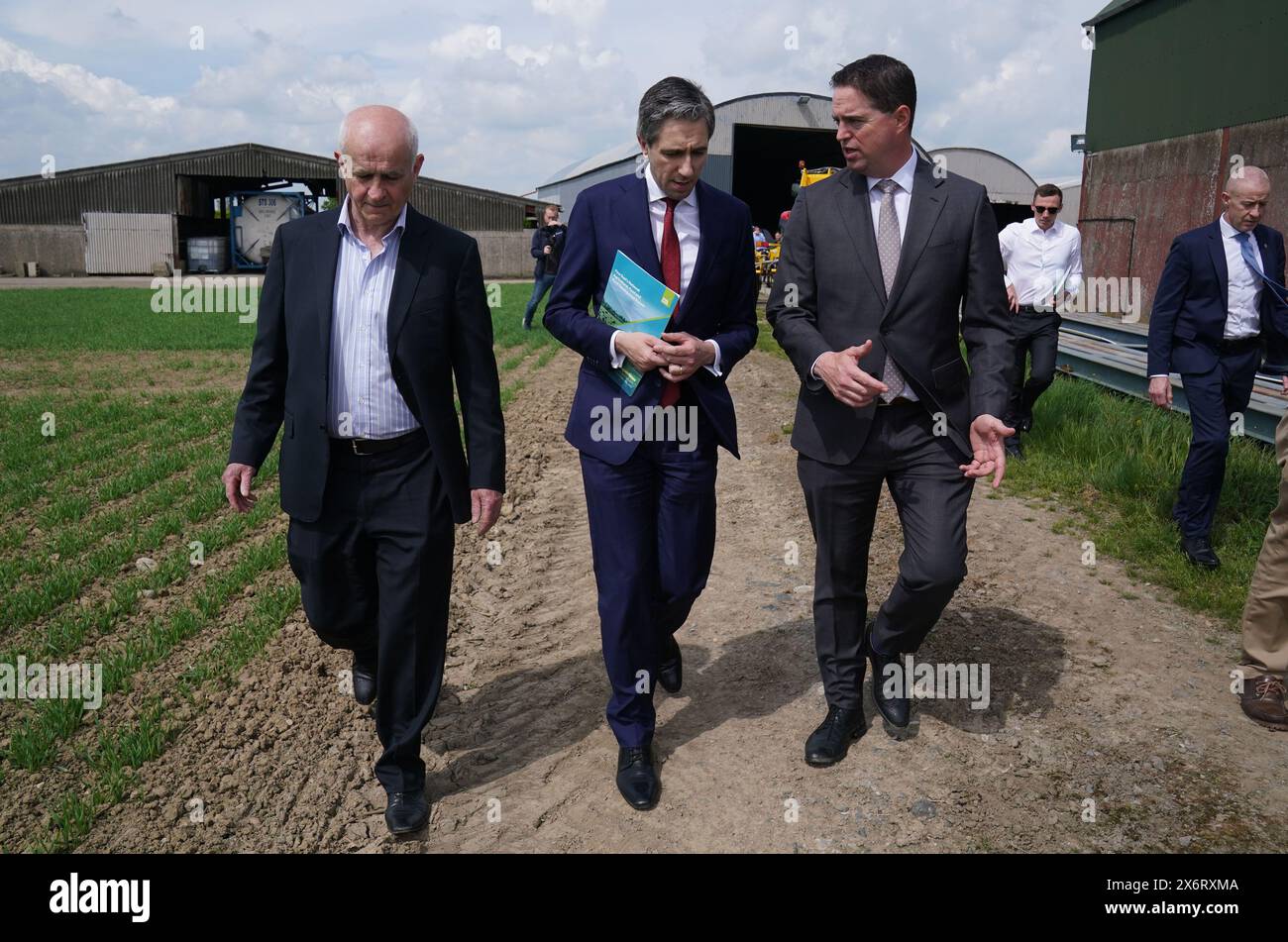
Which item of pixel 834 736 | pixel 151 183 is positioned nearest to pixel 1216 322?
pixel 834 736

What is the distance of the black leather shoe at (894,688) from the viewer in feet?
13.4

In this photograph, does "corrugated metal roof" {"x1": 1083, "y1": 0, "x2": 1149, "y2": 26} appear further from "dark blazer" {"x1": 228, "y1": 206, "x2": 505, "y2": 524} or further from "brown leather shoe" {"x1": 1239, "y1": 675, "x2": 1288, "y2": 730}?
"dark blazer" {"x1": 228, "y1": 206, "x2": 505, "y2": 524}

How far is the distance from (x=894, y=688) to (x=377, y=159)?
8.98 feet

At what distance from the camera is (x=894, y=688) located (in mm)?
4188

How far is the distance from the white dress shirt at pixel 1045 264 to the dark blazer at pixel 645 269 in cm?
557

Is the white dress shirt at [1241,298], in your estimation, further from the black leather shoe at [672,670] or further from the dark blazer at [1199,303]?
the black leather shoe at [672,670]

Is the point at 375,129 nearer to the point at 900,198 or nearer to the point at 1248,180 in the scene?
the point at 900,198

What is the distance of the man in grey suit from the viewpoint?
12.0 feet

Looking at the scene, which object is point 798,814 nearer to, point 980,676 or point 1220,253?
point 980,676

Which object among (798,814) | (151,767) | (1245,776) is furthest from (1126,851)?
Result: (151,767)

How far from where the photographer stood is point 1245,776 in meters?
3.75

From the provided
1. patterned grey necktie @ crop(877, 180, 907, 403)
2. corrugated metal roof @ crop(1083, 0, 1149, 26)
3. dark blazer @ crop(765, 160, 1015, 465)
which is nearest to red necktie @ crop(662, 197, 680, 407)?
dark blazer @ crop(765, 160, 1015, 465)

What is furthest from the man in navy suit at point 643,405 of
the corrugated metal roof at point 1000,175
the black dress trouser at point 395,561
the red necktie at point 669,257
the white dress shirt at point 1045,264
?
the corrugated metal roof at point 1000,175
